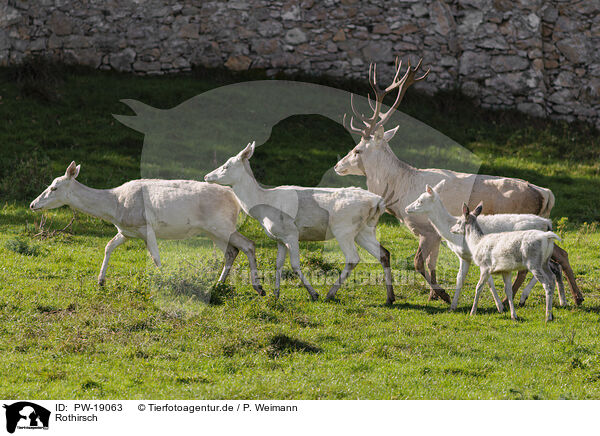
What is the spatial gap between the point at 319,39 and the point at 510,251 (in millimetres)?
13775

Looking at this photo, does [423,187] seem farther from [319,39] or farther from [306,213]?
[319,39]

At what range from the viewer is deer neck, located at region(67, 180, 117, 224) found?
992cm

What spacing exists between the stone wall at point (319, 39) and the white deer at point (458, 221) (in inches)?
469

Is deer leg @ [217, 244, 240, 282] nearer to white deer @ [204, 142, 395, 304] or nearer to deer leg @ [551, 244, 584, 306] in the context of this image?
white deer @ [204, 142, 395, 304]

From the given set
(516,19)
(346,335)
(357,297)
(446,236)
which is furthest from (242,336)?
(516,19)

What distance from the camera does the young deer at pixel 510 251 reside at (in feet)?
27.1

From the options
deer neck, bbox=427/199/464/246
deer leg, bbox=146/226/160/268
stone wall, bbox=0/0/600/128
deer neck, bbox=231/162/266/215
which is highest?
deer neck, bbox=427/199/464/246

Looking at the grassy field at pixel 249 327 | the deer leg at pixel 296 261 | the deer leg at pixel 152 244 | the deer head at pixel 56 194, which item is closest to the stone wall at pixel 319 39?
the grassy field at pixel 249 327

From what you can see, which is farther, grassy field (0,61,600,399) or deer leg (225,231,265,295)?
deer leg (225,231,265,295)

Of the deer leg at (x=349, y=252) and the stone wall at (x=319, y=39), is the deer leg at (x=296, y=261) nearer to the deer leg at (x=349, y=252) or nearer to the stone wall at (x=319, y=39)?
the deer leg at (x=349, y=252)

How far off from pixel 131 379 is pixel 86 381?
41cm

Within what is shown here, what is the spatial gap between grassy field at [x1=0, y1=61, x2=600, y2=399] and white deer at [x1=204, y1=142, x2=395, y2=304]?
562 mm

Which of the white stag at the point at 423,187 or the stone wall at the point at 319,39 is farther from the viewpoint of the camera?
the stone wall at the point at 319,39

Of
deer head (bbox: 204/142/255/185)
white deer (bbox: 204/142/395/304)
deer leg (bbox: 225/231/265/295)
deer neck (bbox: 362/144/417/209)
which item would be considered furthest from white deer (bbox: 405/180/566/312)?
deer head (bbox: 204/142/255/185)
